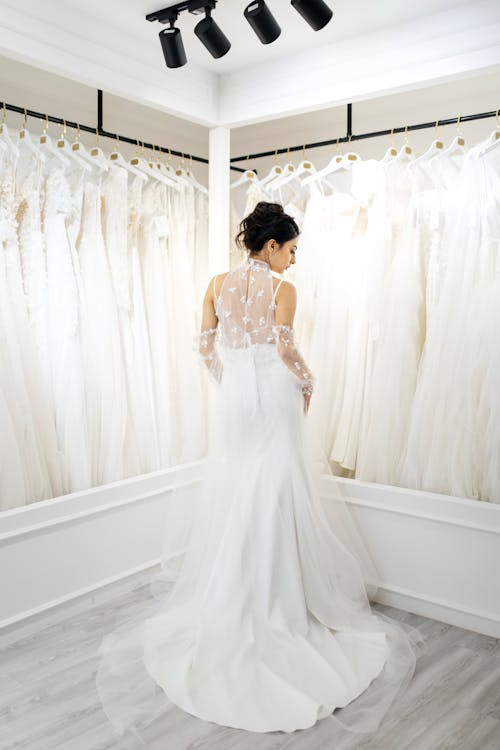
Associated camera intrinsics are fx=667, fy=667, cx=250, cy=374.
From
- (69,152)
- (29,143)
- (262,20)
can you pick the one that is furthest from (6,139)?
(262,20)

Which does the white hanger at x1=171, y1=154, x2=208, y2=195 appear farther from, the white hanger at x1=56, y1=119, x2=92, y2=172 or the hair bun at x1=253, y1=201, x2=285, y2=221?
the hair bun at x1=253, y1=201, x2=285, y2=221

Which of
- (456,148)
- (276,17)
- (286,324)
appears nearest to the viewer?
(286,324)

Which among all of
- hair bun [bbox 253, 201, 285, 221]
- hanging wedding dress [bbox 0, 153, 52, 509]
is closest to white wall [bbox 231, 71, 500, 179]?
hair bun [bbox 253, 201, 285, 221]

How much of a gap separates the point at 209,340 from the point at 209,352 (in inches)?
2.3

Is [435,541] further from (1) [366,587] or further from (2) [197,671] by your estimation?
(2) [197,671]

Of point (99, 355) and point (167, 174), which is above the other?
point (167, 174)

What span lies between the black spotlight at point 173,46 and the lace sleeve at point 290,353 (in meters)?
1.20

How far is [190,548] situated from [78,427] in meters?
0.83

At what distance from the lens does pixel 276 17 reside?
2.95 metres

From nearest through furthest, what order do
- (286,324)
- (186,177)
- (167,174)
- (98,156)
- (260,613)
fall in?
(260,613)
(286,324)
(98,156)
(167,174)
(186,177)

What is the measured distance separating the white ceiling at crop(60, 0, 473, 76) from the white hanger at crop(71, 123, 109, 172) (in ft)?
1.79

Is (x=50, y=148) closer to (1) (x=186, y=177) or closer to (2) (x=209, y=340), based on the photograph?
(1) (x=186, y=177)

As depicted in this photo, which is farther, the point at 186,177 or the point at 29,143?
the point at 186,177

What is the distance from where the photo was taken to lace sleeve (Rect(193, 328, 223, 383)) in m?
2.96
